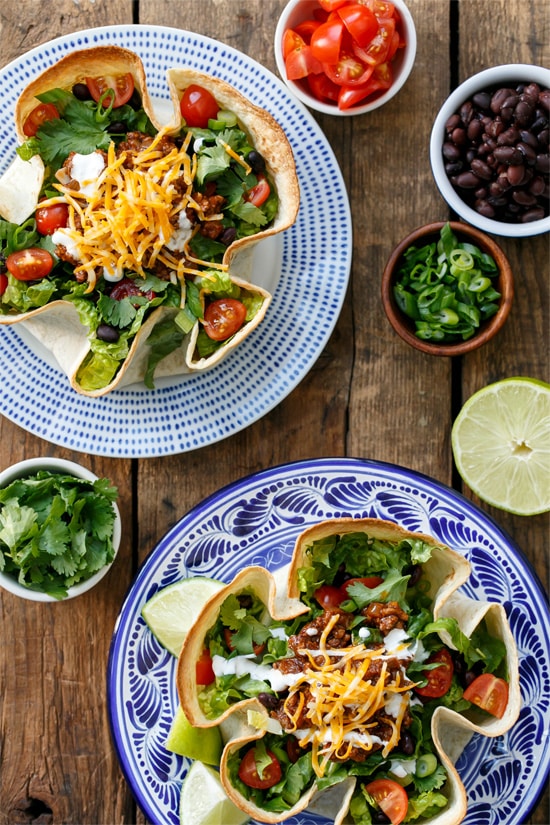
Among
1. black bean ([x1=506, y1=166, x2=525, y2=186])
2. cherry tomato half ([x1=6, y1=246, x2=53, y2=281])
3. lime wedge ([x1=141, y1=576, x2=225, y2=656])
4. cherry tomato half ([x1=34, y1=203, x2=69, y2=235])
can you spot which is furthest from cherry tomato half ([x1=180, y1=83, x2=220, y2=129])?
lime wedge ([x1=141, y1=576, x2=225, y2=656])

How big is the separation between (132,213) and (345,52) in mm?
1010

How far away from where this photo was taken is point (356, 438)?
12.2ft

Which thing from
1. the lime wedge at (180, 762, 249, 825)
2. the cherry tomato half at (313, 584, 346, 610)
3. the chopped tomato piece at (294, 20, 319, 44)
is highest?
the chopped tomato piece at (294, 20, 319, 44)

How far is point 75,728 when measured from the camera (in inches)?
145

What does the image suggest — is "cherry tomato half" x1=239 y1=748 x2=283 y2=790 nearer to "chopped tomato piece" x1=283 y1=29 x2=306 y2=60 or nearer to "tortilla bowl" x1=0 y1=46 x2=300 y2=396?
"tortilla bowl" x1=0 y1=46 x2=300 y2=396

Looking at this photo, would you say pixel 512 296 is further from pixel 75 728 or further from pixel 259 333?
pixel 75 728

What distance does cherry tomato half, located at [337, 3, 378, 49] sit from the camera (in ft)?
10.9

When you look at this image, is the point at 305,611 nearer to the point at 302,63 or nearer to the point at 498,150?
the point at 498,150

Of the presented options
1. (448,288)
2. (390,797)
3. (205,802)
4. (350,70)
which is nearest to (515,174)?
(448,288)

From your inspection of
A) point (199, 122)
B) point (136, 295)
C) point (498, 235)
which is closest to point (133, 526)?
point (136, 295)

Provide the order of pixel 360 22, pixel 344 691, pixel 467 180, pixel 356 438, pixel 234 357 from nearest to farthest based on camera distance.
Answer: pixel 344 691, pixel 360 22, pixel 467 180, pixel 234 357, pixel 356 438

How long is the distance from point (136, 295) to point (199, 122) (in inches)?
25.4

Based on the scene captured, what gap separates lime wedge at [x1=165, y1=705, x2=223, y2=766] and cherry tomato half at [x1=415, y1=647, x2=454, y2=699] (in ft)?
2.39

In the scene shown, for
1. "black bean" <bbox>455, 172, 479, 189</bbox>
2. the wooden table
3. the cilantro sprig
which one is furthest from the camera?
the wooden table
